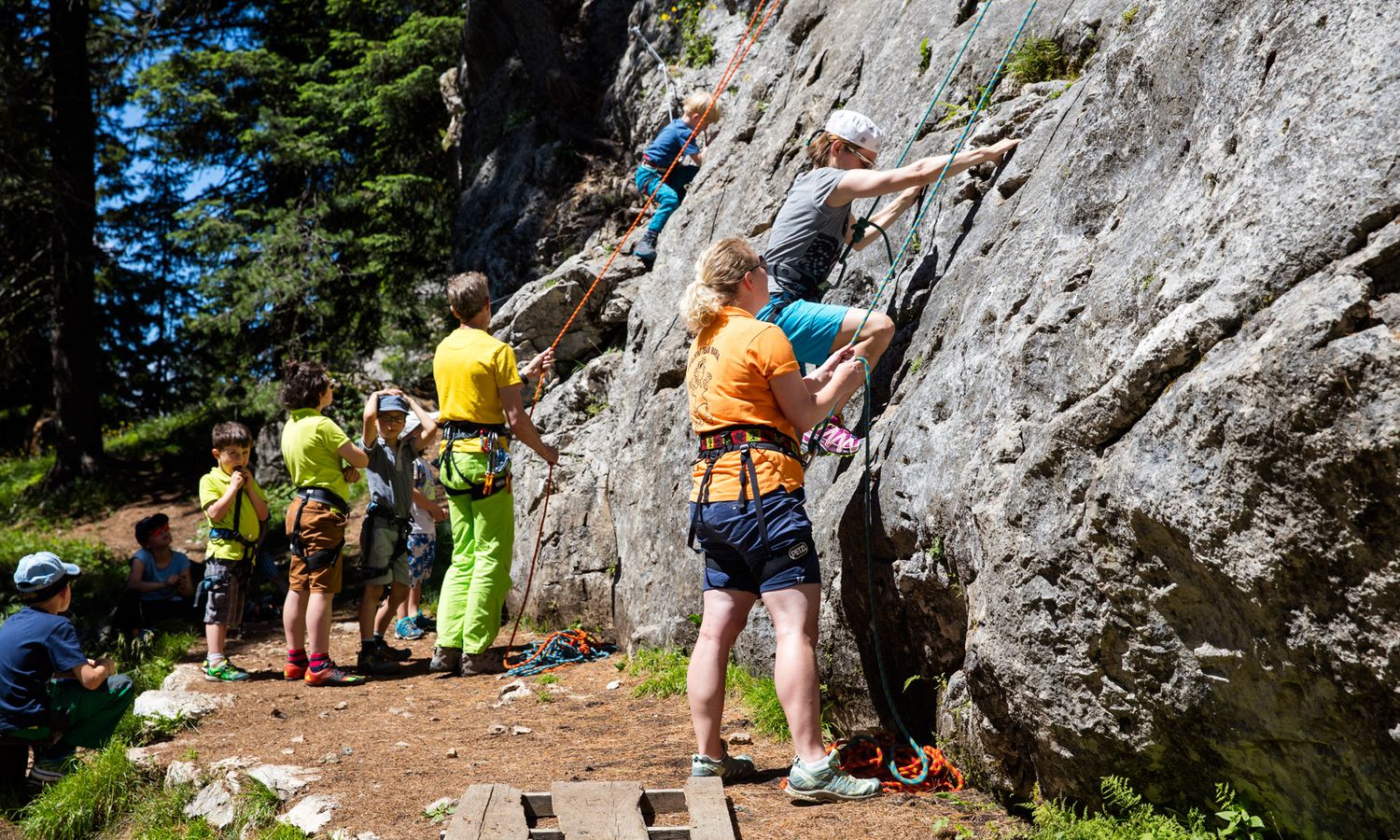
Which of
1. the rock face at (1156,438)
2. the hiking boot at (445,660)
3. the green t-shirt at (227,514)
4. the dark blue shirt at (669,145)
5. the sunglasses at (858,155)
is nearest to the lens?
the rock face at (1156,438)

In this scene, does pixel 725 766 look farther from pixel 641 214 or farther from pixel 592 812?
pixel 641 214

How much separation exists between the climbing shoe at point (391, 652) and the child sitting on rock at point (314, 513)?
0.40 metres

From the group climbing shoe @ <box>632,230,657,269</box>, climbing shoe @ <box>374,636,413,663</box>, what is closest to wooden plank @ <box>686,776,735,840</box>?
climbing shoe @ <box>374,636,413,663</box>

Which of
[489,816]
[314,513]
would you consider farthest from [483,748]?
[314,513]

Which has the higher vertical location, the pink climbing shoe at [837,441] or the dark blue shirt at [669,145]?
the dark blue shirt at [669,145]

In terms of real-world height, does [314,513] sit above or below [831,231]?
below

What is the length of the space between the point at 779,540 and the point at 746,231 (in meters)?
4.36

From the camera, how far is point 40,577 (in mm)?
5852

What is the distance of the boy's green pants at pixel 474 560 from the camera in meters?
7.25

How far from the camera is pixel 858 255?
22.2 ft

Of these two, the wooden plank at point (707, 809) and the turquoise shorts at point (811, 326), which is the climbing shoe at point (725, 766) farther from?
the turquoise shorts at point (811, 326)

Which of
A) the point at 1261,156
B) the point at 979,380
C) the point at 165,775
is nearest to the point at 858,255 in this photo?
the point at 979,380

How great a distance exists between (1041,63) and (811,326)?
7.12ft

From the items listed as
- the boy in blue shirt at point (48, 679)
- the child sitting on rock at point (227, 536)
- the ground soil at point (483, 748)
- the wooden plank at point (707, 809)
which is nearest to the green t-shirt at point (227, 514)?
the child sitting on rock at point (227, 536)
